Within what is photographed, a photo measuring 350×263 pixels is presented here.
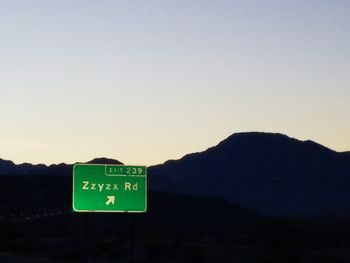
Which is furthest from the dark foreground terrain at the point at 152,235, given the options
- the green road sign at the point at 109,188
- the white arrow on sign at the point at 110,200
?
the white arrow on sign at the point at 110,200

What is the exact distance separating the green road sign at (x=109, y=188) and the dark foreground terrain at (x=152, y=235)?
66cm

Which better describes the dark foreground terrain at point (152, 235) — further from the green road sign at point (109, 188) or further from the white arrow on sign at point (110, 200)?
the white arrow on sign at point (110, 200)

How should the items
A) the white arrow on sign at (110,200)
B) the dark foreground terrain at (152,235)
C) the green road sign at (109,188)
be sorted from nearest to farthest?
the green road sign at (109,188)
the white arrow on sign at (110,200)
the dark foreground terrain at (152,235)

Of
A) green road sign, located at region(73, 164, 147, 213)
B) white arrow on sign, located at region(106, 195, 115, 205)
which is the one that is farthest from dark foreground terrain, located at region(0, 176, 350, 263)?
white arrow on sign, located at region(106, 195, 115, 205)

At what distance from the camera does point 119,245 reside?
58.0 metres

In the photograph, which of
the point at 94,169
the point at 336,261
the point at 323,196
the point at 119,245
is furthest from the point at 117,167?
the point at 323,196

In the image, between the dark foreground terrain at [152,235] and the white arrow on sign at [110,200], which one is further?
the dark foreground terrain at [152,235]

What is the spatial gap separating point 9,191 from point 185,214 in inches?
1034

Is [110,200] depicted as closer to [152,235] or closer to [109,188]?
[109,188]

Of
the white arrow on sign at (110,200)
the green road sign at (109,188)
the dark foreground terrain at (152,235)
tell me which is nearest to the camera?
the green road sign at (109,188)

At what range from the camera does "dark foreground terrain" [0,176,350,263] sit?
1993 inches

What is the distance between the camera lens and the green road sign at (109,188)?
96.9 feet

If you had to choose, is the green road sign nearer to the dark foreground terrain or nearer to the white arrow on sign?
the white arrow on sign

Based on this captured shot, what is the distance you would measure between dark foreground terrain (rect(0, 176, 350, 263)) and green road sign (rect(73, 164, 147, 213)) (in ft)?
2.17
